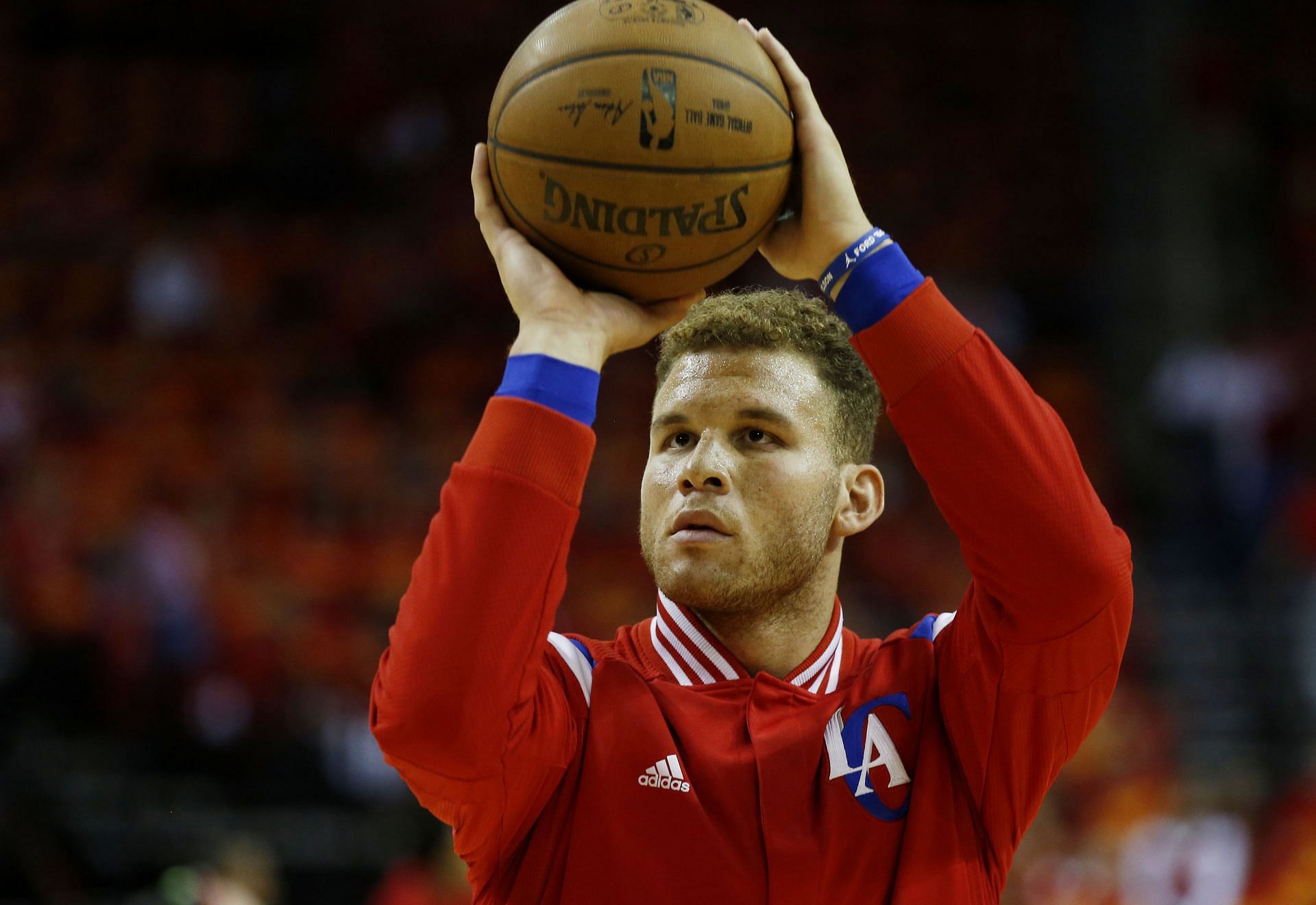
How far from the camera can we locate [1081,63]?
41.4 ft

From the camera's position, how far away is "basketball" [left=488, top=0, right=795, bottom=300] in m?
2.21

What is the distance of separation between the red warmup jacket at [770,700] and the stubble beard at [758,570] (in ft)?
0.38

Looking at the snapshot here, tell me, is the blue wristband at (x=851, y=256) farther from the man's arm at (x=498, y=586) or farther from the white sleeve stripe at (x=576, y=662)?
the white sleeve stripe at (x=576, y=662)

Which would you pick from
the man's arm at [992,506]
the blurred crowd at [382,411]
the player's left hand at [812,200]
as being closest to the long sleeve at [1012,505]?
the man's arm at [992,506]

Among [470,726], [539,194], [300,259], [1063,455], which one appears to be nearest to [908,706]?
[1063,455]

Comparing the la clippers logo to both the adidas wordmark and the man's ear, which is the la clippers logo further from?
the man's ear

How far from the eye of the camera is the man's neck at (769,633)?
2.50 m

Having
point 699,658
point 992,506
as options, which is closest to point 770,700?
point 699,658

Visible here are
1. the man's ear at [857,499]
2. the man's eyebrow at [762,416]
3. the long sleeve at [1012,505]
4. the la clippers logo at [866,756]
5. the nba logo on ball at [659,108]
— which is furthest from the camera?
the man's ear at [857,499]

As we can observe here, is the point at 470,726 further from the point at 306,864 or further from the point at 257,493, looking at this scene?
the point at 257,493

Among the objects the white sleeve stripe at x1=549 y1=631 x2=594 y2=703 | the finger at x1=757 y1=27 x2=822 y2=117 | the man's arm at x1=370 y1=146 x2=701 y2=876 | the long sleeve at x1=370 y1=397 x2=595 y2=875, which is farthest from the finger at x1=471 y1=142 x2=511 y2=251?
the white sleeve stripe at x1=549 y1=631 x2=594 y2=703

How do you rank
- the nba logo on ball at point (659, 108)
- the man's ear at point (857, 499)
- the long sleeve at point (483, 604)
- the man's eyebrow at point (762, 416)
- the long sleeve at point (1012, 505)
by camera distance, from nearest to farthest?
the long sleeve at point (483, 604), the long sleeve at point (1012, 505), the nba logo on ball at point (659, 108), the man's eyebrow at point (762, 416), the man's ear at point (857, 499)

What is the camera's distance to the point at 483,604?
6.39 ft

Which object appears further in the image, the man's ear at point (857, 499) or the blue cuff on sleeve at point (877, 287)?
the man's ear at point (857, 499)
